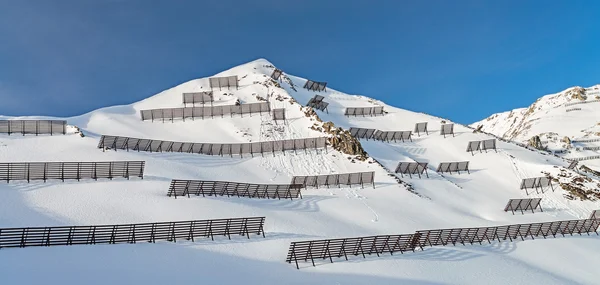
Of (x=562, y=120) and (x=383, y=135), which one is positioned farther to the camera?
(x=562, y=120)

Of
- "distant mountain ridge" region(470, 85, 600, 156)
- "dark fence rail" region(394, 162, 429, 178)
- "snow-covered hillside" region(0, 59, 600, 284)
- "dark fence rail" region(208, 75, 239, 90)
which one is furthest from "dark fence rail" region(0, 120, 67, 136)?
"distant mountain ridge" region(470, 85, 600, 156)

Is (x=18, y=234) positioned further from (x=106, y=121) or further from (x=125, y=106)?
(x=125, y=106)

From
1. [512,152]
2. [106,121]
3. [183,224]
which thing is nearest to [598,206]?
[512,152]

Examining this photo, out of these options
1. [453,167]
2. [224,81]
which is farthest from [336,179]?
[224,81]

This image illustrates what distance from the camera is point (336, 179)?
3928 centimetres

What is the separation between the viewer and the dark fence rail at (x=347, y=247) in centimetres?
2305

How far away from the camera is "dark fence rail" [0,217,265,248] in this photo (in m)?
20.3

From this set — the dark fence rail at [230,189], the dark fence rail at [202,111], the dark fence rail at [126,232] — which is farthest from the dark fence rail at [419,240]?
the dark fence rail at [202,111]

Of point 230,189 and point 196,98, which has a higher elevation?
point 196,98

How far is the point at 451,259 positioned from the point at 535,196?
2502cm

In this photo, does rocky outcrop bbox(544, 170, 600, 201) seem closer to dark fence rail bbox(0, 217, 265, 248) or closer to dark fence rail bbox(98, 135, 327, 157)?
dark fence rail bbox(98, 135, 327, 157)

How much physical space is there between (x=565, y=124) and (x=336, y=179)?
97.8 meters

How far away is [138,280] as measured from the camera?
18266mm

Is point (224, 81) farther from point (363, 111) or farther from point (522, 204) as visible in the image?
point (522, 204)
